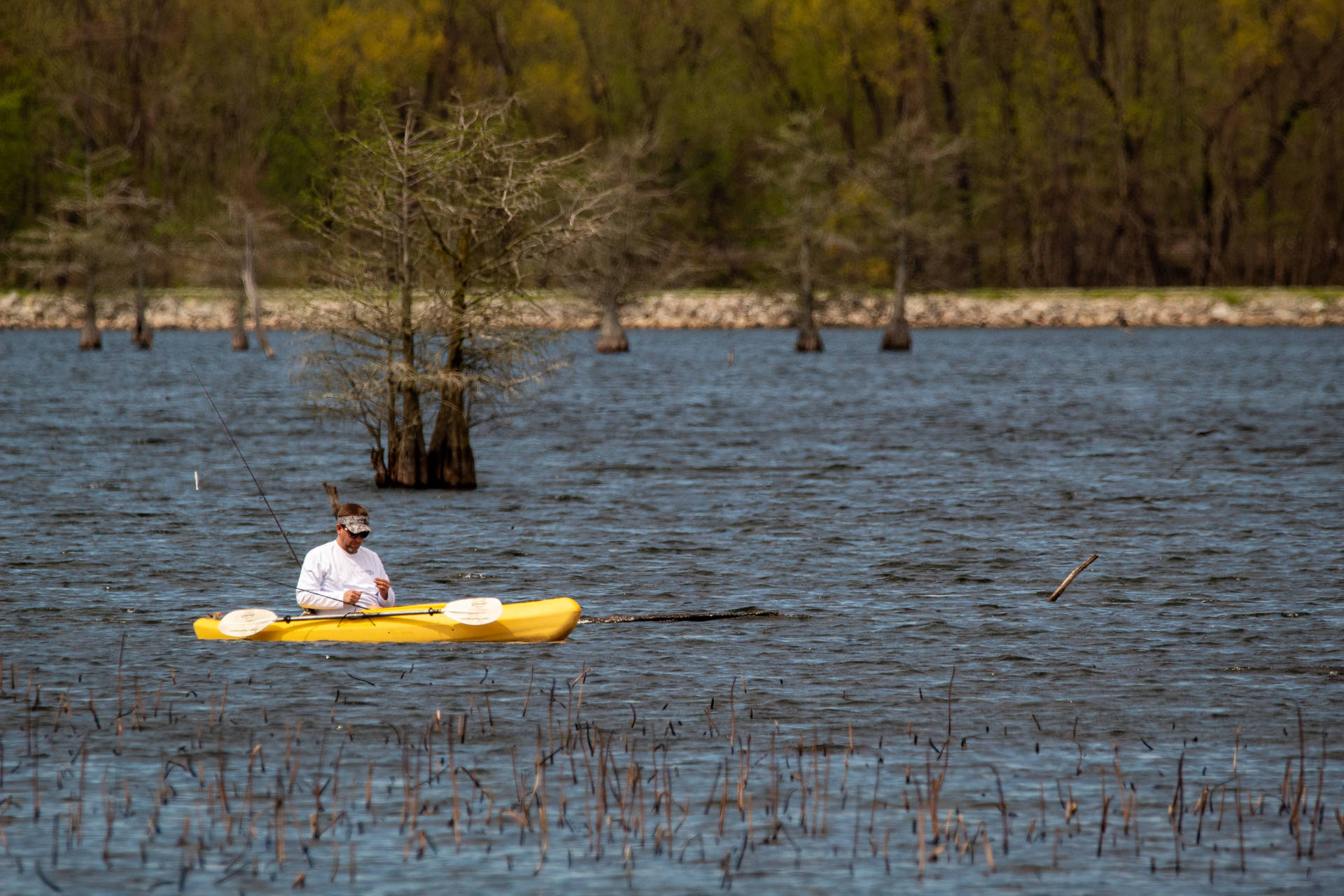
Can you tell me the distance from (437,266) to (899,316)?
195 feet

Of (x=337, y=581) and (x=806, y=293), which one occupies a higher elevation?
(x=806, y=293)

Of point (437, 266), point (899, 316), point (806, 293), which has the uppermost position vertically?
point (437, 266)

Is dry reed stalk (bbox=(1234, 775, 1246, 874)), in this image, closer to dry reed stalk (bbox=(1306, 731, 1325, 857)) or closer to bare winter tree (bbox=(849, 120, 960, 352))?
dry reed stalk (bbox=(1306, 731, 1325, 857))

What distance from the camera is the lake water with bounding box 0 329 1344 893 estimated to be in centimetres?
1115

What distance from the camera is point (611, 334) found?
303ft

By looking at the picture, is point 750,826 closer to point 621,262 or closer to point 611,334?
point 621,262

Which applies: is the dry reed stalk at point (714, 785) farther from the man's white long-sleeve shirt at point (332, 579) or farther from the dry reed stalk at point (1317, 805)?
the man's white long-sleeve shirt at point (332, 579)

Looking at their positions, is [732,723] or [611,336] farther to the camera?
[611,336]

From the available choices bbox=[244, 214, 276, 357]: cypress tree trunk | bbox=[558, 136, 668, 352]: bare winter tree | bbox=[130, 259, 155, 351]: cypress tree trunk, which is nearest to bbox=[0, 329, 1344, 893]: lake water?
bbox=[558, 136, 668, 352]: bare winter tree

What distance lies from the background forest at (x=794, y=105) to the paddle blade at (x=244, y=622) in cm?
8192

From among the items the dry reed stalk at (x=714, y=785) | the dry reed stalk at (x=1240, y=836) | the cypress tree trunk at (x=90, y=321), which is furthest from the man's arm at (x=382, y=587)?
the cypress tree trunk at (x=90, y=321)

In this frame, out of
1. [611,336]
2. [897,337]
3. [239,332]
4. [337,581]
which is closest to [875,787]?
[337,581]

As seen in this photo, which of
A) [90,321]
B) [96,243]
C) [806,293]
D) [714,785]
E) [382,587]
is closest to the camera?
[714,785]

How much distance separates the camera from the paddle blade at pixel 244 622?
56.5 ft
